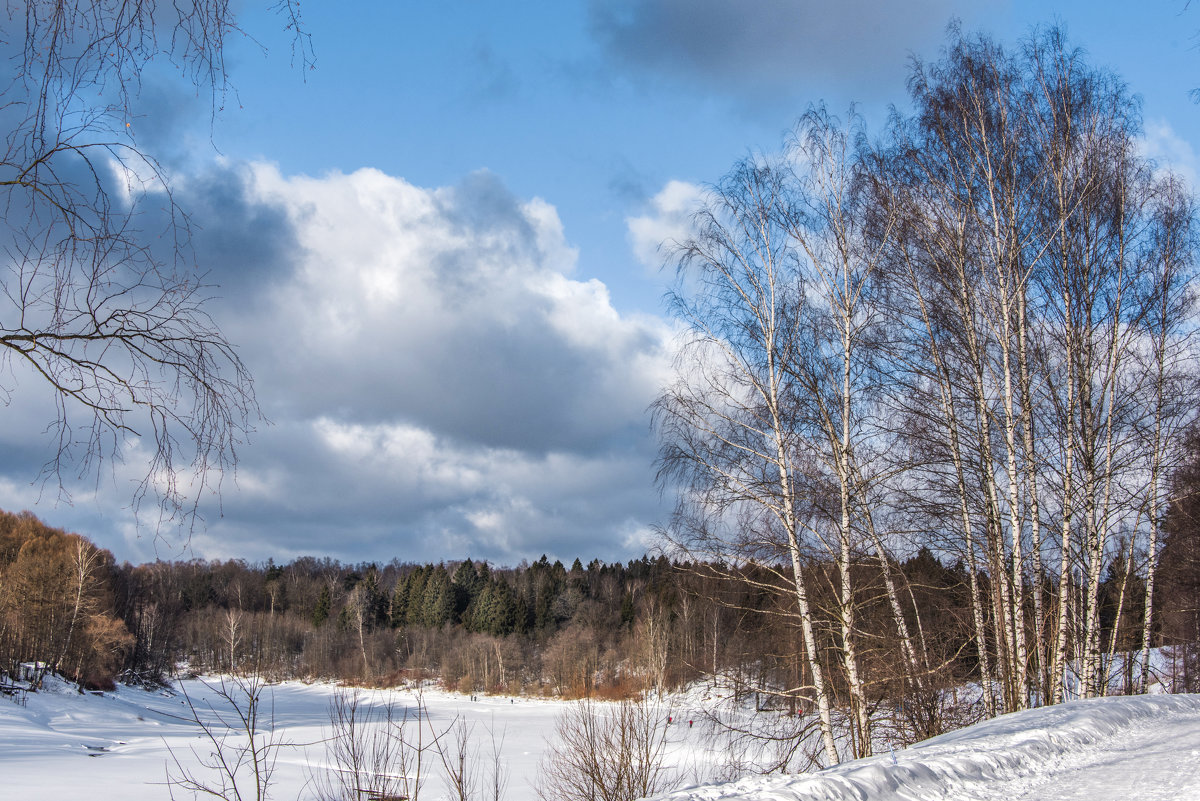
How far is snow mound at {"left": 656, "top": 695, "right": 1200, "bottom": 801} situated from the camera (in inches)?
164

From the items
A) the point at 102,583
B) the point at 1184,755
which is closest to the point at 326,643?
the point at 102,583

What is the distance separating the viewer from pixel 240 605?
305 feet

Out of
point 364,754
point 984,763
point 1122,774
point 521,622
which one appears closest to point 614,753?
point 364,754

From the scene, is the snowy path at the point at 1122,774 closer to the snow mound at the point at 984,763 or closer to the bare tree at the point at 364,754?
the snow mound at the point at 984,763

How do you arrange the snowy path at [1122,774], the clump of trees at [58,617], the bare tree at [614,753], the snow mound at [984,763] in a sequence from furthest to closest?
1. the clump of trees at [58,617]
2. the bare tree at [614,753]
3. the snowy path at [1122,774]
4. the snow mound at [984,763]

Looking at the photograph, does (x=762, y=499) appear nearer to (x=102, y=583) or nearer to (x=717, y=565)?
(x=717, y=565)

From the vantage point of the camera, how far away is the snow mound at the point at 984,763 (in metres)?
4.17

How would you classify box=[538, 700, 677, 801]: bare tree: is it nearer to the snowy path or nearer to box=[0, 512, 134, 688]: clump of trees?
the snowy path

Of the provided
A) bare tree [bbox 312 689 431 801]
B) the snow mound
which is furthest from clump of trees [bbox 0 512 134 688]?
the snow mound

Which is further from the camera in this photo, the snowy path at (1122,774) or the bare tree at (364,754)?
the bare tree at (364,754)

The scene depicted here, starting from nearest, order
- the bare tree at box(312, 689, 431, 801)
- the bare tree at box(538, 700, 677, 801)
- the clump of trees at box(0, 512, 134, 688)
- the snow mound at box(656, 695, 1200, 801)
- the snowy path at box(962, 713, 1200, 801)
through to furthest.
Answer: the snow mound at box(656, 695, 1200, 801)
the snowy path at box(962, 713, 1200, 801)
the bare tree at box(312, 689, 431, 801)
the bare tree at box(538, 700, 677, 801)
the clump of trees at box(0, 512, 134, 688)

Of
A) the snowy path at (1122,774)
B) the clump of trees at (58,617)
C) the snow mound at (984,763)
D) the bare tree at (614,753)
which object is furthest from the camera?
the clump of trees at (58,617)

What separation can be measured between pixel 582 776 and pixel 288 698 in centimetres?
6424

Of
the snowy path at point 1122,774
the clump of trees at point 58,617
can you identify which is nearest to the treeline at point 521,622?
the clump of trees at point 58,617
